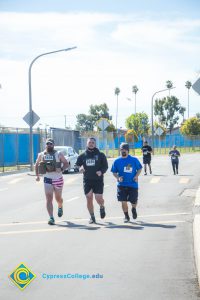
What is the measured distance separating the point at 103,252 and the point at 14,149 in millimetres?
30573

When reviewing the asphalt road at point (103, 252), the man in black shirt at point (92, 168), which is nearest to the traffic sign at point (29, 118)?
the asphalt road at point (103, 252)

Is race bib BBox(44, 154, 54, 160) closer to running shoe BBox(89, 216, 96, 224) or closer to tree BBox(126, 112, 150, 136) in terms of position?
running shoe BBox(89, 216, 96, 224)

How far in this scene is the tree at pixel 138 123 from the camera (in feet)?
455

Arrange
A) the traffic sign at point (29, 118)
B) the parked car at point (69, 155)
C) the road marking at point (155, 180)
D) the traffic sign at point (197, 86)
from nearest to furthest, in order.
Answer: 1. the traffic sign at point (197, 86)
2. the road marking at point (155, 180)
3. the parked car at point (69, 155)
4. the traffic sign at point (29, 118)

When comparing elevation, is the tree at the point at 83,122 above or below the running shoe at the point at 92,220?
above

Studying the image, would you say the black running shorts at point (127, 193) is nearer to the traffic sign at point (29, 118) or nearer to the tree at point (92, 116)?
the traffic sign at point (29, 118)

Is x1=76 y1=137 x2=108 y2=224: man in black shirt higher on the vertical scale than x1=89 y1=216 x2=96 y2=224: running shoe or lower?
higher

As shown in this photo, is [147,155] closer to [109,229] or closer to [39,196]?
[39,196]

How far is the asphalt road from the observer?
7.18 m

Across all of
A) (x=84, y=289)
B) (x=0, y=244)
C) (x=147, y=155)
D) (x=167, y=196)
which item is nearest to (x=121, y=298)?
(x=84, y=289)

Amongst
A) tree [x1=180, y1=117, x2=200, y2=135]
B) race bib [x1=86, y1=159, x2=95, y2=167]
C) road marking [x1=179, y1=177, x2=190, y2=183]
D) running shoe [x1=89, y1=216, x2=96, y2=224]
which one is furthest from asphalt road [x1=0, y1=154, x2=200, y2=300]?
tree [x1=180, y1=117, x2=200, y2=135]

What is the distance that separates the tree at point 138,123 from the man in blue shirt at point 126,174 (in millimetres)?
124866

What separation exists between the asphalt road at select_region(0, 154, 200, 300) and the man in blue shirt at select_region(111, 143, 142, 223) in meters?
0.53

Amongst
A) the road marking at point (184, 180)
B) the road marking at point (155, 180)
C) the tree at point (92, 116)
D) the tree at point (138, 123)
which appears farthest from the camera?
the tree at point (92, 116)
